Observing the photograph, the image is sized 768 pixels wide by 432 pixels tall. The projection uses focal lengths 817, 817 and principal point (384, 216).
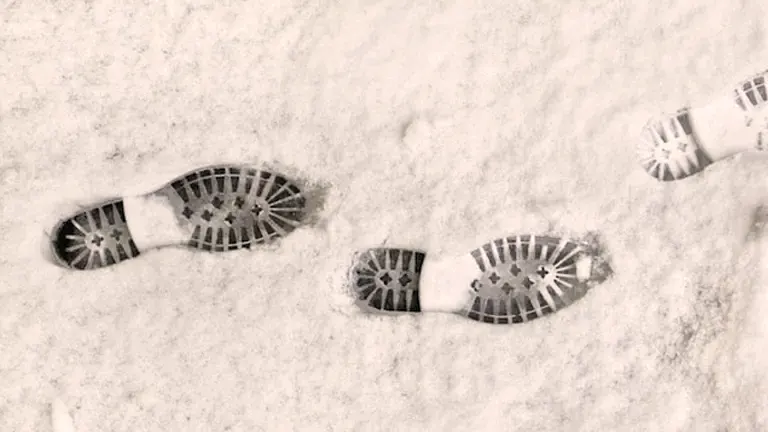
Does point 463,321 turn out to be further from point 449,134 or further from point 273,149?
point 273,149

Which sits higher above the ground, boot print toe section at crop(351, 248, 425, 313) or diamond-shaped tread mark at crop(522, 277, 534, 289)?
boot print toe section at crop(351, 248, 425, 313)

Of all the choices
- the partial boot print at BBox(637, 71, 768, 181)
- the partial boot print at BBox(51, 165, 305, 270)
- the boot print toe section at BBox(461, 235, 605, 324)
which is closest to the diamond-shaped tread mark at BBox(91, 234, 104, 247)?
the partial boot print at BBox(51, 165, 305, 270)

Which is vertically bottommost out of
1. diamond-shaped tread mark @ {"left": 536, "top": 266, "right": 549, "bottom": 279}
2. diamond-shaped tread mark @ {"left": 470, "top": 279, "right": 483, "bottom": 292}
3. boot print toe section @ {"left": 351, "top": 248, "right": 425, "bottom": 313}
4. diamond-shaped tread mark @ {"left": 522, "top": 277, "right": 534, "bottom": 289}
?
diamond-shaped tread mark @ {"left": 522, "top": 277, "right": 534, "bottom": 289}

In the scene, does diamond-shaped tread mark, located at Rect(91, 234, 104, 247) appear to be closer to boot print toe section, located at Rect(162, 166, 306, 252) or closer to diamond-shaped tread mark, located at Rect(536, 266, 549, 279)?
boot print toe section, located at Rect(162, 166, 306, 252)

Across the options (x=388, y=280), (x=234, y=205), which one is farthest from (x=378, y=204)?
(x=234, y=205)

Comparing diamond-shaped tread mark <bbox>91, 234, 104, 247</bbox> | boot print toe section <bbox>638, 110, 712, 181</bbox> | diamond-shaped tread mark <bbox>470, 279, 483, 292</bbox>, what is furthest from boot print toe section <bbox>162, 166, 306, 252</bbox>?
boot print toe section <bbox>638, 110, 712, 181</bbox>

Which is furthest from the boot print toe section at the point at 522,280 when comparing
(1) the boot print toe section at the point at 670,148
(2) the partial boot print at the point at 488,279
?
(1) the boot print toe section at the point at 670,148

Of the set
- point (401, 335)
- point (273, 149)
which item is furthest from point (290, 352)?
point (273, 149)
